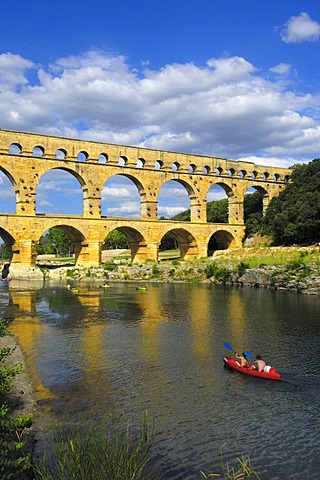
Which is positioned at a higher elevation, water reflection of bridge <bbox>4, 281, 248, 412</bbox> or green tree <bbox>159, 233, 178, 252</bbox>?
green tree <bbox>159, 233, 178, 252</bbox>

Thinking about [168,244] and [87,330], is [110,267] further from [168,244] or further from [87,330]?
[168,244]

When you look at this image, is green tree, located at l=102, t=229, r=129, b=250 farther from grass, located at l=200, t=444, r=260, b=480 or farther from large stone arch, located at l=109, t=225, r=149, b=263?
grass, located at l=200, t=444, r=260, b=480

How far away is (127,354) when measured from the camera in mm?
15555

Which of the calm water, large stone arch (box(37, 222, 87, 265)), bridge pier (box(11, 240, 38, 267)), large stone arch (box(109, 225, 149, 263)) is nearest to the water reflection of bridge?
the calm water

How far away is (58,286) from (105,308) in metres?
15.5

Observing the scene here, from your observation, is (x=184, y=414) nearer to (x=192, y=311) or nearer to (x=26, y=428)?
(x=26, y=428)

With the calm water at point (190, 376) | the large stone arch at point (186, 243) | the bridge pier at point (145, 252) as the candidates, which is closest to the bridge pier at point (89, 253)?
the bridge pier at point (145, 252)

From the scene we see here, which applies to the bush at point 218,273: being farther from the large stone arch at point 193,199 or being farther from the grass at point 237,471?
the grass at point 237,471

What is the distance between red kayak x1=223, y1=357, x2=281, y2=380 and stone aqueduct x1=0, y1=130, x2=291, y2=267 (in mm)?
34670

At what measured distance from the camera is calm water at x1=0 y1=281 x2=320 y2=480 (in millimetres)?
8602

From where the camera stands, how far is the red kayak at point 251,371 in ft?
41.7

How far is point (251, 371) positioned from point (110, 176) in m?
39.9

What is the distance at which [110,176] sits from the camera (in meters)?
50.5

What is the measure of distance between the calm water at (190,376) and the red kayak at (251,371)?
0.22 m
